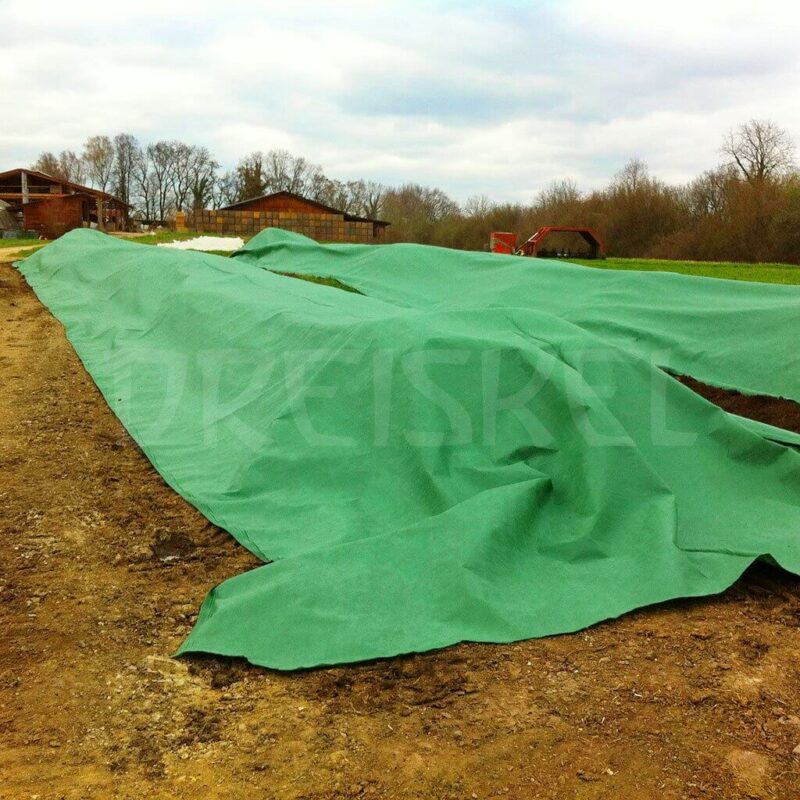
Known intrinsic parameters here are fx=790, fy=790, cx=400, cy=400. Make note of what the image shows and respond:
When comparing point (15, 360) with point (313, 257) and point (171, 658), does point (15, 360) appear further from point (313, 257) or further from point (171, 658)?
point (171, 658)

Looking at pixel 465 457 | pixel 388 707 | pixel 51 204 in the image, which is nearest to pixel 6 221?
pixel 51 204

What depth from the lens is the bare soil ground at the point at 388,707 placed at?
1.92 meters

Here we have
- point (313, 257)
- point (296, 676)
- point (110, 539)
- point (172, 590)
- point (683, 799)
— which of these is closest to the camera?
point (683, 799)

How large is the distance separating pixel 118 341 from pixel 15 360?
842mm

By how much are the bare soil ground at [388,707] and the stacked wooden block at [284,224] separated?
2169 centimetres

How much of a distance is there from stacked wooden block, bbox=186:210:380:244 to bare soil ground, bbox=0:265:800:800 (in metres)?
21.7

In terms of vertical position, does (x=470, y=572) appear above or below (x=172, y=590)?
above

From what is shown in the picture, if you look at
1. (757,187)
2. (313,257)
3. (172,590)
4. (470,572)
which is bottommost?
(172,590)

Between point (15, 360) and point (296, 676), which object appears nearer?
point (296, 676)

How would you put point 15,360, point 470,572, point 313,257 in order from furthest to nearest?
1. point 313,257
2. point 15,360
3. point 470,572

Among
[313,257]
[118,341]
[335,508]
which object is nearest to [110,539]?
[335,508]

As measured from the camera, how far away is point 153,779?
193cm

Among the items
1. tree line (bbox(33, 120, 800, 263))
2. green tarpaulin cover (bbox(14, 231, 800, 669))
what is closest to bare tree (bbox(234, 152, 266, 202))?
tree line (bbox(33, 120, 800, 263))

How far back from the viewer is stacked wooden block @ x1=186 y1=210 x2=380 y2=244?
24.1m
